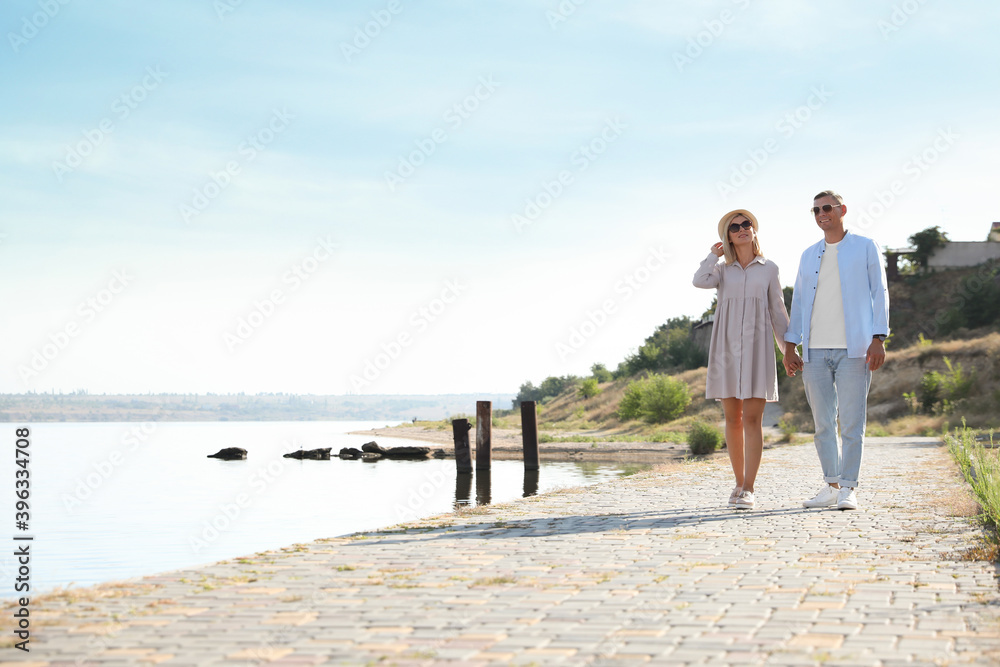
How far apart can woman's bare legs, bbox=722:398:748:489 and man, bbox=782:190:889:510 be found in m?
0.56

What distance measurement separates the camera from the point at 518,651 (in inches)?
123

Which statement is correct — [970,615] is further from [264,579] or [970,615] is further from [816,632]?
[264,579]

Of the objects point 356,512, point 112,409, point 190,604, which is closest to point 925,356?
point 356,512

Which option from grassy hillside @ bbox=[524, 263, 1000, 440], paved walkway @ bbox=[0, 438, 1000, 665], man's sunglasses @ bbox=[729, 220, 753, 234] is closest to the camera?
paved walkway @ bbox=[0, 438, 1000, 665]

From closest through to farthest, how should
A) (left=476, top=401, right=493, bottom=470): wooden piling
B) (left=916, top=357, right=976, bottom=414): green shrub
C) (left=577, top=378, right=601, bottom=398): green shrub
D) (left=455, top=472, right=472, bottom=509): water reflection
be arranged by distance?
(left=455, top=472, right=472, bottom=509): water reflection → (left=476, top=401, right=493, bottom=470): wooden piling → (left=916, top=357, right=976, bottom=414): green shrub → (left=577, top=378, right=601, bottom=398): green shrub

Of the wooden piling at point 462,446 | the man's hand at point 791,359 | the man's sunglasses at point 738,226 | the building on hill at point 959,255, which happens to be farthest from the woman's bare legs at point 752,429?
the building on hill at point 959,255

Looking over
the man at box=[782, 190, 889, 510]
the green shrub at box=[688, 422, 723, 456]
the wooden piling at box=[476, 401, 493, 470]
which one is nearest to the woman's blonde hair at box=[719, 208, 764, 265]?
the man at box=[782, 190, 889, 510]

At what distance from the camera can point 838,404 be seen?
24.4 ft

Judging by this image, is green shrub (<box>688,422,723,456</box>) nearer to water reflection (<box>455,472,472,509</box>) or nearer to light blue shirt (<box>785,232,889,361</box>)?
water reflection (<box>455,472,472,509</box>)

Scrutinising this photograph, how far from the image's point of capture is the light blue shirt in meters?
7.24

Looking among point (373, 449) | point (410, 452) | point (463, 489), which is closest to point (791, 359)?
point (463, 489)

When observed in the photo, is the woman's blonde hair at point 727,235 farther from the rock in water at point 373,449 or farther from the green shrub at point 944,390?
the green shrub at point 944,390

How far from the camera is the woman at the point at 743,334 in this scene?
7504 mm

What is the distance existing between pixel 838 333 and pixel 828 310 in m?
0.23
